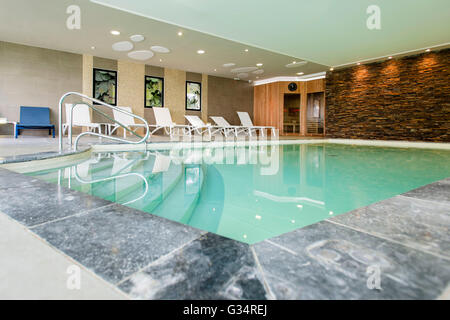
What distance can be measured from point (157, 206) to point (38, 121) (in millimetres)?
7750

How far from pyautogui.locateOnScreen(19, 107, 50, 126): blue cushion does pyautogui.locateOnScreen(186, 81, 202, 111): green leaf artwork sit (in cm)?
505

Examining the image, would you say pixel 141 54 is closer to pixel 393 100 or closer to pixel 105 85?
pixel 105 85

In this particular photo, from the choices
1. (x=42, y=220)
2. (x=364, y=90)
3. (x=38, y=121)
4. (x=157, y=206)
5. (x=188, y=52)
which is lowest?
(x=157, y=206)

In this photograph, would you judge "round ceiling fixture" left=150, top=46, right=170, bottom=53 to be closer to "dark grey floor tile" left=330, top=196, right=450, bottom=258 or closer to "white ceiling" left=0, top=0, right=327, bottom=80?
"white ceiling" left=0, top=0, right=327, bottom=80

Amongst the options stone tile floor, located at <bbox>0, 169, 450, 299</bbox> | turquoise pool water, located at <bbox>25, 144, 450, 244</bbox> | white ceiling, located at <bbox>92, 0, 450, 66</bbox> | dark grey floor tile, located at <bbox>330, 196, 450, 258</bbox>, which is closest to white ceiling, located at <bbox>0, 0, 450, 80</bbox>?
white ceiling, located at <bbox>92, 0, 450, 66</bbox>

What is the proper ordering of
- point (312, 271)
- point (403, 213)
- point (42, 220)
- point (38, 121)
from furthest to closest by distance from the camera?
point (38, 121), point (403, 213), point (42, 220), point (312, 271)

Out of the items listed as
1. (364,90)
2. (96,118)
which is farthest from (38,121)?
(364,90)

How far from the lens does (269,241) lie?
2.73 feet

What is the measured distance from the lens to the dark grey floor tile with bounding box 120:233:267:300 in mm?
555

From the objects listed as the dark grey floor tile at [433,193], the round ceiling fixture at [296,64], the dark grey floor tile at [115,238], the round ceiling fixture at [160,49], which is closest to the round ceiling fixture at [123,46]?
the round ceiling fixture at [160,49]

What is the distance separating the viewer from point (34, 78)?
7.79 metres

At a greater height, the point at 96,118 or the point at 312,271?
the point at 96,118

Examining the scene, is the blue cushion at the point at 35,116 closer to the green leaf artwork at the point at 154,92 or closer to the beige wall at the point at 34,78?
the beige wall at the point at 34,78

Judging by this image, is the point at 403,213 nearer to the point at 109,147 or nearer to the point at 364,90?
the point at 109,147
